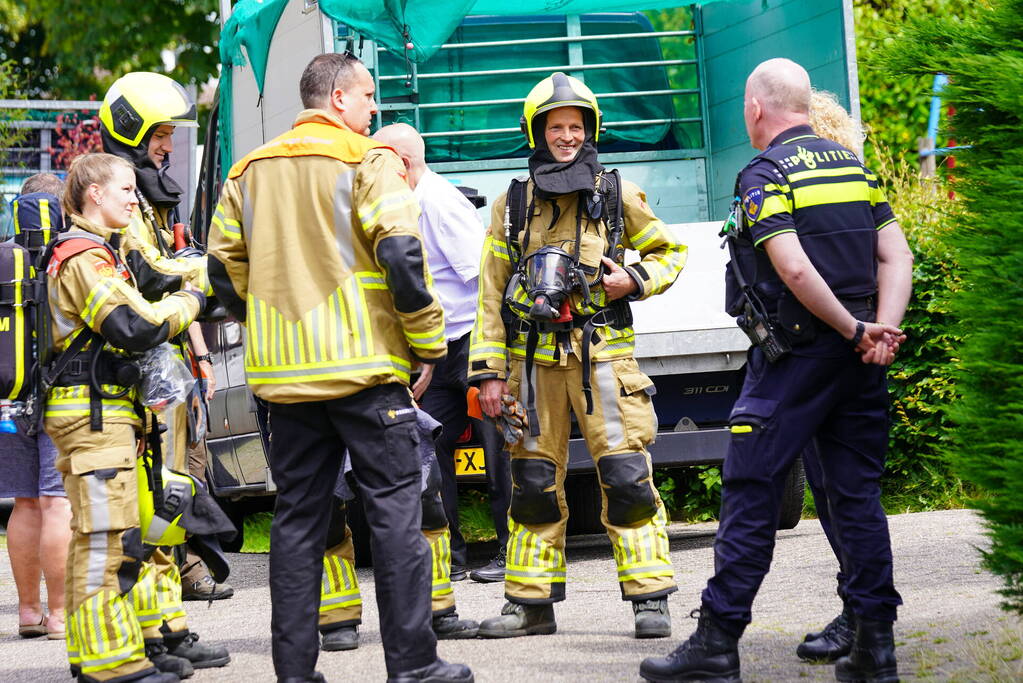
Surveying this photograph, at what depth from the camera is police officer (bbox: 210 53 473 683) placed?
4.15m

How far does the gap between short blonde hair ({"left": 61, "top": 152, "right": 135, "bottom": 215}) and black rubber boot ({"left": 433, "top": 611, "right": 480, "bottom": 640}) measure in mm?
1967

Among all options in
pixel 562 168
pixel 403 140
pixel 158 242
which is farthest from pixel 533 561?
pixel 403 140

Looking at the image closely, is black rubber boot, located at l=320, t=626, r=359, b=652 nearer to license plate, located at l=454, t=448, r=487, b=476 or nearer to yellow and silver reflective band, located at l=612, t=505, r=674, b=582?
yellow and silver reflective band, located at l=612, t=505, r=674, b=582

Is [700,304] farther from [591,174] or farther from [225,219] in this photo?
[225,219]

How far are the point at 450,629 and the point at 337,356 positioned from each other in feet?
5.23

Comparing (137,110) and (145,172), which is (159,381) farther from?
(137,110)

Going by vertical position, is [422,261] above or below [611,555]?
above

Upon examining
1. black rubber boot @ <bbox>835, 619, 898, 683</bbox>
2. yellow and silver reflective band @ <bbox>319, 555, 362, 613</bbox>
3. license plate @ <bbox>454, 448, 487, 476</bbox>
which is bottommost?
black rubber boot @ <bbox>835, 619, 898, 683</bbox>

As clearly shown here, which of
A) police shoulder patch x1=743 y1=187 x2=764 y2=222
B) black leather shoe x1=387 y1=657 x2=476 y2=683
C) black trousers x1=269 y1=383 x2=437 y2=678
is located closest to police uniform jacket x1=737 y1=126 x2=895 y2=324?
police shoulder patch x1=743 y1=187 x2=764 y2=222

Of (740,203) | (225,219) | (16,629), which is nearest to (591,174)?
(740,203)

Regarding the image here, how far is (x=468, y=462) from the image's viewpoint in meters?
6.78

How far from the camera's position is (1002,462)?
3.47 m

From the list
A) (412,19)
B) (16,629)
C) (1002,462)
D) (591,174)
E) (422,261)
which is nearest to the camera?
(1002,462)

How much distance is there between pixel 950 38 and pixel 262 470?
4.57 m
